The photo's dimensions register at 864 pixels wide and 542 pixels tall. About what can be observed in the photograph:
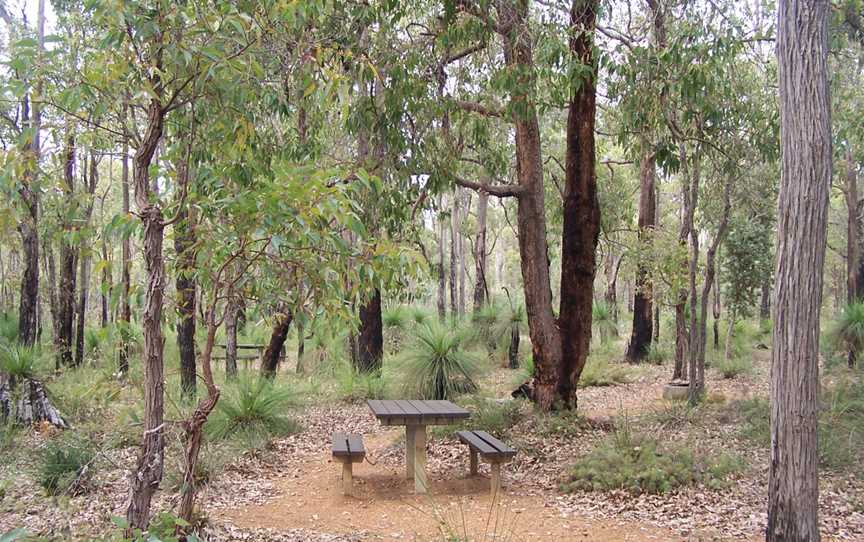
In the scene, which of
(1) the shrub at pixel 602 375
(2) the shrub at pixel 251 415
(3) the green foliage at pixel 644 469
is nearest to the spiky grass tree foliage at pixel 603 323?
(1) the shrub at pixel 602 375

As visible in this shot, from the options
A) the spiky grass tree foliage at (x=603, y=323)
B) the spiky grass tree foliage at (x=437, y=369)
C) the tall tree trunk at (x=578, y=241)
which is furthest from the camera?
the spiky grass tree foliage at (x=603, y=323)

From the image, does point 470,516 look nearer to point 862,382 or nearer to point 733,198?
point 862,382

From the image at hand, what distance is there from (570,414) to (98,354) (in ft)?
31.8

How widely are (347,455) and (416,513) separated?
0.75 m

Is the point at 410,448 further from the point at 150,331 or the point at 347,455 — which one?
the point at 150,331

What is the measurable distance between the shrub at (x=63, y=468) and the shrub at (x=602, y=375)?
8.14m

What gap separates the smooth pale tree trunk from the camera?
12.0 ft

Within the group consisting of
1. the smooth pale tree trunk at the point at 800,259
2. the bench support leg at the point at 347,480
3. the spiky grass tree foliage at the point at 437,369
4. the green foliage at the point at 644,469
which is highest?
the smooth pale tree trunk at the point at 800,259

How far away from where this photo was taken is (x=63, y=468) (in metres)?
5.82

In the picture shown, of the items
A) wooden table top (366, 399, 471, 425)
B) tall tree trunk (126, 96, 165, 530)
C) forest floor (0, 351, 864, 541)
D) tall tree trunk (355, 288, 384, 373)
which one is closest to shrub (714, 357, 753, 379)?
forest floor (0, 351, 864, 541)

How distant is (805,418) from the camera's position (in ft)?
12.0

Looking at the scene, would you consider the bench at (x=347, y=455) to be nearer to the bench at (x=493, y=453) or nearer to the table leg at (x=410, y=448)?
the table leg at (x=410, y=448)

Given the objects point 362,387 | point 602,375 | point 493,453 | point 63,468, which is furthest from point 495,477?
point 602,375

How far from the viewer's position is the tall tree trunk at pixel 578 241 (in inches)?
321
